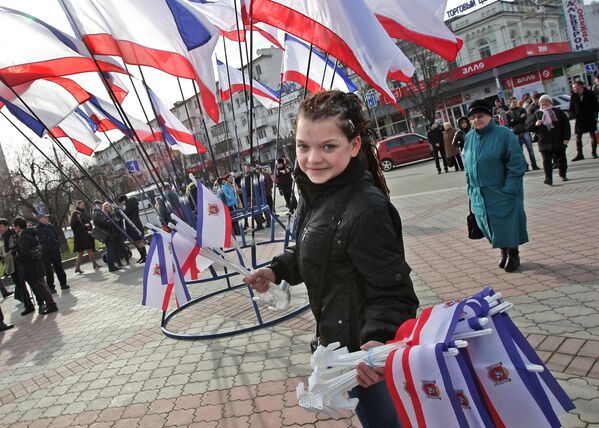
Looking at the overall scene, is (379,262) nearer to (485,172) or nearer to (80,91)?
(485,172)

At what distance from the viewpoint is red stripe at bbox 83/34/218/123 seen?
14.3 feet

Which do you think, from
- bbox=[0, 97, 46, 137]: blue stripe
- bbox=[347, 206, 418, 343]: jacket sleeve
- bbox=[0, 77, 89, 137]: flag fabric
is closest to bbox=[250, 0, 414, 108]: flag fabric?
bbox=[347, 206, 418, 343]: jacket sleeve

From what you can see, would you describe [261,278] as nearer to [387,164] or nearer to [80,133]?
[80,133]

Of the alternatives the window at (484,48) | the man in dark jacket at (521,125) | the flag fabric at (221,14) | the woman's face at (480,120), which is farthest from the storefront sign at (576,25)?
the flag fabric at (221,14)

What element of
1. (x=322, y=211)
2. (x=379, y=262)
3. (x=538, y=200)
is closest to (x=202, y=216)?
(x=322, y=211)

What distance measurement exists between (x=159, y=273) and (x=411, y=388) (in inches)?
129

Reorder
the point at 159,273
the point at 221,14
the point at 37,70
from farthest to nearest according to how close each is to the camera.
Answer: the point at 221,14 → the point at 37,70 → the point at 159,273

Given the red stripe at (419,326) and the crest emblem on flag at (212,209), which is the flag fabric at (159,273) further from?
the red stripe at (419,326)

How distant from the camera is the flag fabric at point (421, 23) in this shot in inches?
178

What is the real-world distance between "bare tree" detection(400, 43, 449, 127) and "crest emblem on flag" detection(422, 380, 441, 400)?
3621 centimetres

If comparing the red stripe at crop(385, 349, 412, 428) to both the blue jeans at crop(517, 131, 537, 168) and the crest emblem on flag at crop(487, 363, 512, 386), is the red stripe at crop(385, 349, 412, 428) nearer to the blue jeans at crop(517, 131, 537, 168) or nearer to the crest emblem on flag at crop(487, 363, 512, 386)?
the crest emblem on flag at crop(487, 363, 512, 386)

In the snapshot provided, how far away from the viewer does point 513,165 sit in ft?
15.9

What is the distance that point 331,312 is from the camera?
5.84 feet

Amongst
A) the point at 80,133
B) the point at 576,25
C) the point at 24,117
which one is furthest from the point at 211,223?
the point at 576,25
